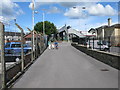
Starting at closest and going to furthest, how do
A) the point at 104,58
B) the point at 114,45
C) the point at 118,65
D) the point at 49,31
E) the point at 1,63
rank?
the point at 1,63
the point at 118,65
the point at 104,58
the point at 114,45
the point at 49,31

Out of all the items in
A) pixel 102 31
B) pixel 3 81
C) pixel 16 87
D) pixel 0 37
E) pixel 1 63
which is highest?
pixel 102 31

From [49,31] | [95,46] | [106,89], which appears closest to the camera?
[106,89]

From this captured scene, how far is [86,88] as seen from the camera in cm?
535

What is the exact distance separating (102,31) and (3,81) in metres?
54.9

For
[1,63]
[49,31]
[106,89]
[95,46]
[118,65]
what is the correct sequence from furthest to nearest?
[49,31], [95,46], [118,65], [106,89], [1,63]

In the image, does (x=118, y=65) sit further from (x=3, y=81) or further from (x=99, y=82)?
(x=3, y=81)

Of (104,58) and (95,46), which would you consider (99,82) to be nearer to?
(104,58)

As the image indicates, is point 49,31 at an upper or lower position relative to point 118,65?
upper

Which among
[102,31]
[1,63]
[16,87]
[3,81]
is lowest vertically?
[16,87]

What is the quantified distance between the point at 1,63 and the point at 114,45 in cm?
1316

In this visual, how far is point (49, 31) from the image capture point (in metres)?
75.8

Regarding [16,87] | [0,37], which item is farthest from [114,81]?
[0,37]

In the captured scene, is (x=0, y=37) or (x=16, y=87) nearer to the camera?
(x=0, y=37)

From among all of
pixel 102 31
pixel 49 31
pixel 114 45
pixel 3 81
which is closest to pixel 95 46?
pixel 114 45
